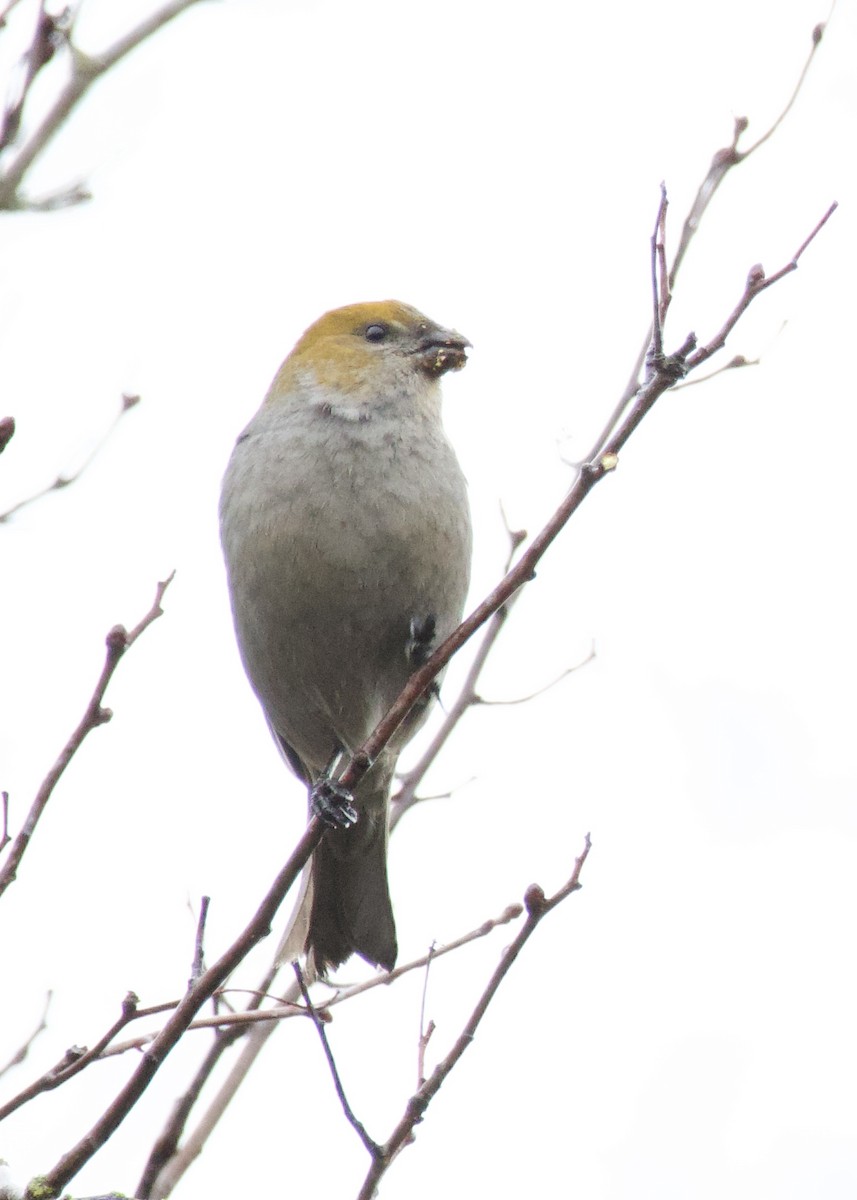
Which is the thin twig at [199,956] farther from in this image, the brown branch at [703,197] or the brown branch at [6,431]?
the brown branch at [703,197]

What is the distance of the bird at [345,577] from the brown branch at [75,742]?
167 centimetres

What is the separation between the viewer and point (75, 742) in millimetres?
2453

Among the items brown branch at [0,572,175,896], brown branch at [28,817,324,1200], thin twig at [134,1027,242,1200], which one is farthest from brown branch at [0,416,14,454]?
thin twig at [134,1027,242,1200]

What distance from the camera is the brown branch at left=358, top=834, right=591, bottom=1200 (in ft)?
7.97

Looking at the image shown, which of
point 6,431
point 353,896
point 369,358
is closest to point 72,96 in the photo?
point 6,431

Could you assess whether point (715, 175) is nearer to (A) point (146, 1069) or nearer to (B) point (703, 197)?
(B) point (703, 197)

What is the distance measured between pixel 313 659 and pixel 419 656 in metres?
0.34

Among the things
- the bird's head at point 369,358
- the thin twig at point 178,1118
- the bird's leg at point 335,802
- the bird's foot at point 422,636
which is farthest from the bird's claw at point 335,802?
the bird's head at point 369,358

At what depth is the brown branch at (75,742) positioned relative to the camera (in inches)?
94.3

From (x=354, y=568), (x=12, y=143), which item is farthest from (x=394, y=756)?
(x=12, y=143)

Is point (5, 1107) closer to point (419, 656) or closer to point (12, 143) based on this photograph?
point (12, 143)

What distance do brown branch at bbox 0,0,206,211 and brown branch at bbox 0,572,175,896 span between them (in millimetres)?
963

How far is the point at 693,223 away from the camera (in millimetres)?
4090

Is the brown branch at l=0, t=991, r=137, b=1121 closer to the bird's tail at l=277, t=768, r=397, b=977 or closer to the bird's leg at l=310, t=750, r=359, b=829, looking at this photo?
the bird's leg at l=310, t=750, r=359, b=829
